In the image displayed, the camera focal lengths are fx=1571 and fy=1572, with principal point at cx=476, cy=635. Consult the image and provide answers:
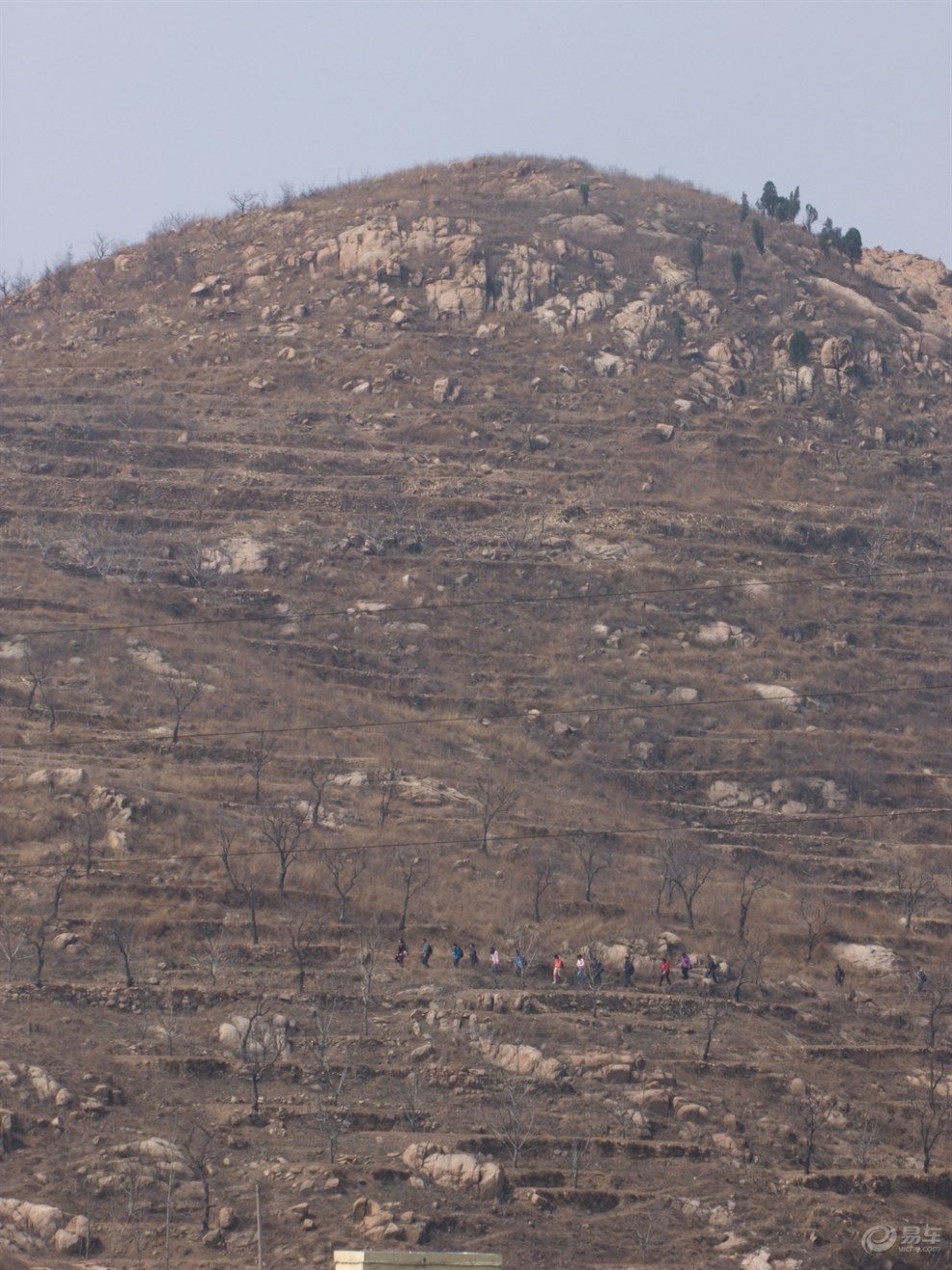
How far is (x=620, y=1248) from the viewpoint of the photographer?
22469 millimetres

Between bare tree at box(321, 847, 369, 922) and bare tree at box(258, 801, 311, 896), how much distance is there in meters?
0.70

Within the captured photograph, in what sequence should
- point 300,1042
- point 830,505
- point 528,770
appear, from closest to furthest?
point 300,1042 < point 528,770 < point 830,505

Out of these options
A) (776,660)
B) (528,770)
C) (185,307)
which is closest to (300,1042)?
(528,770)

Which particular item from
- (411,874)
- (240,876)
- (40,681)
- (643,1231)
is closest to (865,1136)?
(643,1231)

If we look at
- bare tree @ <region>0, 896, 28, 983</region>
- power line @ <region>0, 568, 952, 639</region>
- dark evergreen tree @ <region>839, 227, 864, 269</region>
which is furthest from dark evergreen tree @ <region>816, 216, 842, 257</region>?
bare tree @ <region>0, 896, 28, 983</region>

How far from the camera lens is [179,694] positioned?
42.8m

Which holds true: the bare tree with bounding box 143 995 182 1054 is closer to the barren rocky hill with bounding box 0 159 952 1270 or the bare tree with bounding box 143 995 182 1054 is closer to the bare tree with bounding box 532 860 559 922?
the barren rocky hill with bounding box 0 159 952 1270

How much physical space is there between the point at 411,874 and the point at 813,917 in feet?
31.7

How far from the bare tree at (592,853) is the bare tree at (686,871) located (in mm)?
1372

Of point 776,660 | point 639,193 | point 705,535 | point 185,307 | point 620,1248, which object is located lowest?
point 620,1248

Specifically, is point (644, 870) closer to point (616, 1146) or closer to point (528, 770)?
point (528, 770)

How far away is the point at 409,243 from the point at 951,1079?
56344 millimetres

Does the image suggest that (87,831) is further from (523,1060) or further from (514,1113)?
(514,1113)

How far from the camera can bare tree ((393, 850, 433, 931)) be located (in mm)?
→ 34062
